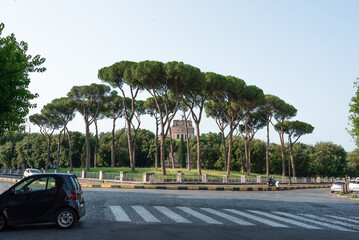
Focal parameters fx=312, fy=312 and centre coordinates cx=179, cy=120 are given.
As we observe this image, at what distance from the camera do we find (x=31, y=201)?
738 centimetres

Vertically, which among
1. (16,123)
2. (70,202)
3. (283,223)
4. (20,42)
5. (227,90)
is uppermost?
(227,90)

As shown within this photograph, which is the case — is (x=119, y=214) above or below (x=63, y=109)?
below

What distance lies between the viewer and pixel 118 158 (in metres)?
66.6

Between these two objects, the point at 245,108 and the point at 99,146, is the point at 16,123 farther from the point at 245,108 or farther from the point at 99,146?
the point at 99,146

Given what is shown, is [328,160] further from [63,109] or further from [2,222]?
[2,222]

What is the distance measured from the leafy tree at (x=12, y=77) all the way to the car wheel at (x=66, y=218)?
4525mm

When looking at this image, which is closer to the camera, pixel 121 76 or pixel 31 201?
pixel 31 201

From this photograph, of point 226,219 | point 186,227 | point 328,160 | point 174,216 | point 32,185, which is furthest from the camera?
point 328,160

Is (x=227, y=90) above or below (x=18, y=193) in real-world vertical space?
above

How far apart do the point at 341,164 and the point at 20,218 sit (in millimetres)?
77660

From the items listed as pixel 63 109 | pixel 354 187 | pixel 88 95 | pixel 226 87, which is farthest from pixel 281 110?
pixel 63 109

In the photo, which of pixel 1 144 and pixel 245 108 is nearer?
pixel 245 108

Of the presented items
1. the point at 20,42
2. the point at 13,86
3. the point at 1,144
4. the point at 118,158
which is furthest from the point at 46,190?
the point at 1,144

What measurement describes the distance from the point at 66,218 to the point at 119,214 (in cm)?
243
